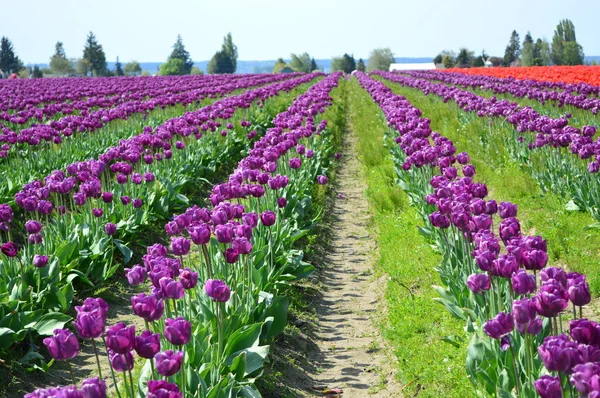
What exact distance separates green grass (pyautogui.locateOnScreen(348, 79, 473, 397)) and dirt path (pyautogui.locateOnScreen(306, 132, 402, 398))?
125 mm

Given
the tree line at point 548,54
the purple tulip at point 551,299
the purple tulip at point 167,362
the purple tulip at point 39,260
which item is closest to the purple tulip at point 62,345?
the purple tulip at point 167,362

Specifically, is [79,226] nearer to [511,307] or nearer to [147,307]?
[147,307]

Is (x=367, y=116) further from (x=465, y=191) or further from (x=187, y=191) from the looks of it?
(x=465, y=191)

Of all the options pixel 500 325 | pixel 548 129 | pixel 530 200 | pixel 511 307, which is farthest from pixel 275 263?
pixel 548 129

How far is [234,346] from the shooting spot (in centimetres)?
427

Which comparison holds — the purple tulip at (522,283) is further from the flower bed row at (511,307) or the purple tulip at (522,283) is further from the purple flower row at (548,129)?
the purple flower row at (548,129)

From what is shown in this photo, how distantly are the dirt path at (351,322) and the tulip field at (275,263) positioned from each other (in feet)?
0.41

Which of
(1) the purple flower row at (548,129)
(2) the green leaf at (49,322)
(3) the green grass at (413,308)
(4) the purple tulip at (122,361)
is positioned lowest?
(3) the green grass at (413,308)

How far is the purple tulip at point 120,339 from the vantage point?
2.75 metres

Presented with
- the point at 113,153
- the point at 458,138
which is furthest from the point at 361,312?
the point at 458,138

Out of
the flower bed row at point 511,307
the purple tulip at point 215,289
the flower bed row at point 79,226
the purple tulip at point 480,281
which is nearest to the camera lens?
the flower bed row at point 511,307

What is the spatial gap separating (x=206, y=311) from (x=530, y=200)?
5.11 metres

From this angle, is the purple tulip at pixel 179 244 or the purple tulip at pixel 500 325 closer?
the purple tulip at pixel 500 325

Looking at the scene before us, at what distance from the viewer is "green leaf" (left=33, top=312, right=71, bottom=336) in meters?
5.08
